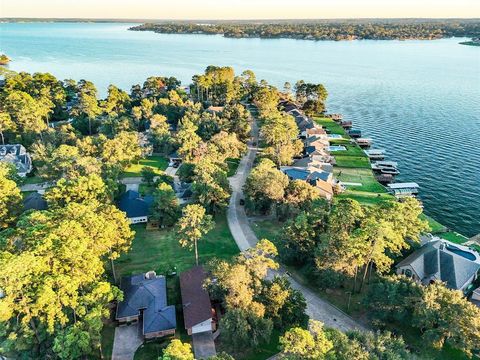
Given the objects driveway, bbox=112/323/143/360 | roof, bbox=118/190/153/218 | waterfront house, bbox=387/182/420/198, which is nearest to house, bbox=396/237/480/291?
waterfront house, bbox=387/182/420/198

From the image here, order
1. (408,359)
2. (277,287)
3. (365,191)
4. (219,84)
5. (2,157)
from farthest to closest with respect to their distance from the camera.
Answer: (219,84), (2,157), (365,191), (277,287), (408,359)

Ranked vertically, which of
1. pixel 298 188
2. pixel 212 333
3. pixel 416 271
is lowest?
pixel 212 333

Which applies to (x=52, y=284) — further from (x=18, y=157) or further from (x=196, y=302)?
(x=18, y=157)

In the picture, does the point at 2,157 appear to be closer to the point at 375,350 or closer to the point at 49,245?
the point at 49,245

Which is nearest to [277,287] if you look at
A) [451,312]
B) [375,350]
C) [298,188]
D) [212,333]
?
[212,333]

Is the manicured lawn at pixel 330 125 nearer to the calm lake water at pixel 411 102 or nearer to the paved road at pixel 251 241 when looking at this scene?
the calm lake water at pixel 411 102

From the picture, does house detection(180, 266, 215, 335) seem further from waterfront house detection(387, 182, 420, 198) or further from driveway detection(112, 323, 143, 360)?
waterfront house detection(387, 182, 420, 198)

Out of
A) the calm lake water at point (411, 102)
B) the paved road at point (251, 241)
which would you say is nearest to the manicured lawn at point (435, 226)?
the calm lake water at point (411, 102)

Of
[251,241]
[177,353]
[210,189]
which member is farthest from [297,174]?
[177,353]
